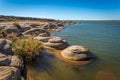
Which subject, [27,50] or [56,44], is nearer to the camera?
[27,50]

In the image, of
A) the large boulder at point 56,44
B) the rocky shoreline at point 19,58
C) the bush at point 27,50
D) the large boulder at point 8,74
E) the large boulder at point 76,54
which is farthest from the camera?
the large boulder at point 56,44

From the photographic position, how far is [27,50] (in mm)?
11242

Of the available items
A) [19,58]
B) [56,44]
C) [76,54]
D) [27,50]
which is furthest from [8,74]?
[56,44]

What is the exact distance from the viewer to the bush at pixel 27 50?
10.8m

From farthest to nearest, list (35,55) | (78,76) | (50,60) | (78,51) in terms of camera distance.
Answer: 1. (78,51)
2. (50,60)
3. (35,55)
4. (78,76)

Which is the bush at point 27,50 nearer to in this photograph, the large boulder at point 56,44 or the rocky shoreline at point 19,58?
the rocky shoreline at point 19,58

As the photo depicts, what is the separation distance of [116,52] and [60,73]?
9.15 metres

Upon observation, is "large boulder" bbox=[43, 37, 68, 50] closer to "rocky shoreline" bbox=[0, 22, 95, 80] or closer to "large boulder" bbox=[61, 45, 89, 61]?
"rocky shoreline" bbox=[0, 22, 95, 80]

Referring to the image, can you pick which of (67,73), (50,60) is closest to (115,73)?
(67,73)

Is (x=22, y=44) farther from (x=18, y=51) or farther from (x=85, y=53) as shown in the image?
(x=85, y=53)

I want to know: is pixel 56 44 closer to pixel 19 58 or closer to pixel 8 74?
pixel 19 58

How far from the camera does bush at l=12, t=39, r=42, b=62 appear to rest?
1083cm

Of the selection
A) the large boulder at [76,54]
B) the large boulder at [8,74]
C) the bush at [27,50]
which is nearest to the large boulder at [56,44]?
the large boulder at [76,54]

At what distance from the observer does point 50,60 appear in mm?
12789
